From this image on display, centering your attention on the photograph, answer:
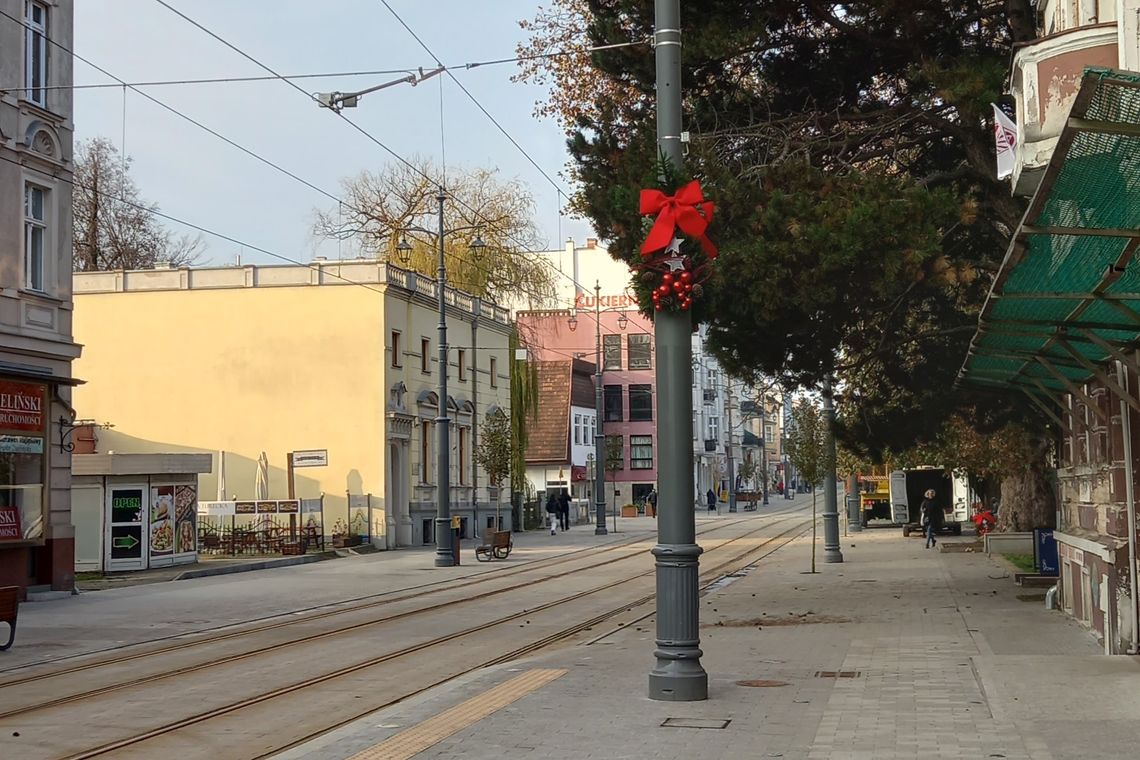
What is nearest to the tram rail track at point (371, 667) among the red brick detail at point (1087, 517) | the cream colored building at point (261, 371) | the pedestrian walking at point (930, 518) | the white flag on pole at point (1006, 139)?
the red brick detail at point (1087, 517)

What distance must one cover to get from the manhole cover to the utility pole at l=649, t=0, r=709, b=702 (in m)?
0.77

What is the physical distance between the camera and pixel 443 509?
33188 millimetres

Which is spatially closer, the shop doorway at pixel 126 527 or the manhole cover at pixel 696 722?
the manhole cover at pixel 696 722

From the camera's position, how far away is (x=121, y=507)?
103 feet

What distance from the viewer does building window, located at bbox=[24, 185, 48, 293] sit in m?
25.0

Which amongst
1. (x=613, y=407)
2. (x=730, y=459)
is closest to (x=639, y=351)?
(x=613, y=407)

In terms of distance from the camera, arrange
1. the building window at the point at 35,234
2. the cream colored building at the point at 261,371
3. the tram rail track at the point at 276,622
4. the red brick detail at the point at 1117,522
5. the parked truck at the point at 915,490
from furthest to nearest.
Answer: the parked truck at the point at 915,490 → the cream colored building at the point at 261,371 → the building window at the point at 35,234 → the tram rail track at the point at 276,622 → the red brick detail at the point at 1117,522

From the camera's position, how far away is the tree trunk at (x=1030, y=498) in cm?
3167

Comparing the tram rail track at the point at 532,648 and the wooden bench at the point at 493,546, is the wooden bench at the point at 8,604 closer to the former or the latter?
the tram rail track at the point at 532,648

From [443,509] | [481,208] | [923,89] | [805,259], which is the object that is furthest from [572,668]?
[481,208]

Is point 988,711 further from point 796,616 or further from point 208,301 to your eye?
point 208,301

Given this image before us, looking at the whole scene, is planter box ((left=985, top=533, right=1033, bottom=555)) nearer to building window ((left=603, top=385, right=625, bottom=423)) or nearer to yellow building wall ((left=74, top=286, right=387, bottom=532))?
yellow building wall ((left=74, top=286, right=387, bottom=532))

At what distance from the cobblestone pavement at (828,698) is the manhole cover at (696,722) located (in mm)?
22

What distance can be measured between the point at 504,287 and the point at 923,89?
35604mm
